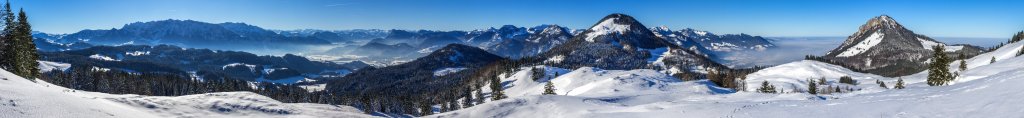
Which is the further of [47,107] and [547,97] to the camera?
[547,97]

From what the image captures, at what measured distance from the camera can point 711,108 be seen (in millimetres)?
45844

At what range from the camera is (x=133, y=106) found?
39906 mm

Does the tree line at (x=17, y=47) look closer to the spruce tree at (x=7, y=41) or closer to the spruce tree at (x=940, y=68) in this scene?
the spruce tree at (x=7, y=41)

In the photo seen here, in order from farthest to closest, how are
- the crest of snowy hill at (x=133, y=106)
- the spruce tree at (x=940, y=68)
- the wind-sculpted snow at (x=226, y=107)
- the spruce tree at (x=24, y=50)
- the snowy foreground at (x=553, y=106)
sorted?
the spruce tree at (x=940, y=68) < the spruce tree at (x=24, y=50) < the wind-sculpted snow at (x=226, y=107) < the snowy foreground at (x=553, y=106) < the crest of snowy hill at (x=133, y=106)

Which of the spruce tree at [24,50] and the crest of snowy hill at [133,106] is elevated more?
the spruce tree at [24,50]

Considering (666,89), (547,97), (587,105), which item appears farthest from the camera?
(666,89)

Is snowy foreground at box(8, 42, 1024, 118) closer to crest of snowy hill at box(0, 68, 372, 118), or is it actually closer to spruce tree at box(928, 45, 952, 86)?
crest of snowy hill at box(0, 68, 372, 118)

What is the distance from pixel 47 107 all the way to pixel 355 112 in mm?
21247

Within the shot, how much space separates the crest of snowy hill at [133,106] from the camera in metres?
31.3

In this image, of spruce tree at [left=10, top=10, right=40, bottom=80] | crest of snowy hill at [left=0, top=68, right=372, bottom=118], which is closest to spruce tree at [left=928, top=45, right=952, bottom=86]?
crest of snowy hill at [left=0, top=68, right=372, bottom=118]

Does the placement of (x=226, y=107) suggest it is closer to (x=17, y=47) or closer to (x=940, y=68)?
(x=17, y=47)

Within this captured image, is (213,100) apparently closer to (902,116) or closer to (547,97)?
(547,97)

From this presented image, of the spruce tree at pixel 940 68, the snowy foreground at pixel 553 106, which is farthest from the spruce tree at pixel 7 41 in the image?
the spruce tree at pixel 940 68

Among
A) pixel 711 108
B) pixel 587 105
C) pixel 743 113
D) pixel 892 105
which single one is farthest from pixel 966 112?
pixel 587 105
